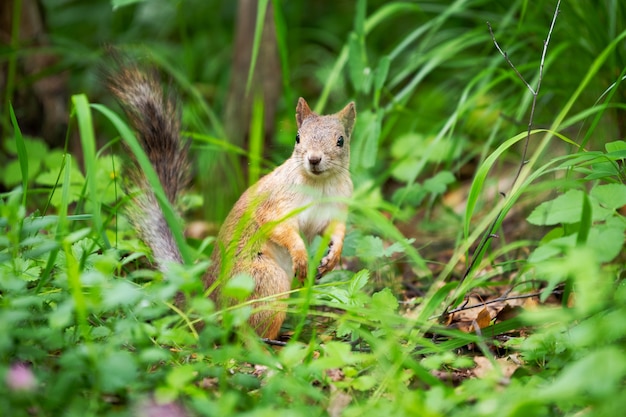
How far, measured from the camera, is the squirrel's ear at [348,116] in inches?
102

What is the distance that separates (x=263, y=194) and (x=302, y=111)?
1.35ft

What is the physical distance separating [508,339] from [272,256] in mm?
815

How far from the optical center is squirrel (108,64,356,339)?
7.61 ft

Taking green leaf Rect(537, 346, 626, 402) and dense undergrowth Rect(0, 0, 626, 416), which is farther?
dense undergrowth Rect(0, 0, 626, 416)

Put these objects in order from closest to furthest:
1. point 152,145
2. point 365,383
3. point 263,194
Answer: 1. point 365,383
2. point 263,194
3. point 152,145

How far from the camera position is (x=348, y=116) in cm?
260

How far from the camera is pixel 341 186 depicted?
2.49 m

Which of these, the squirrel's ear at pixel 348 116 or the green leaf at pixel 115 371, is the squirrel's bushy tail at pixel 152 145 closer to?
the squirrel's ear at pixel 348 116

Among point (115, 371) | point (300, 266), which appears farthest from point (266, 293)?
point (115, 371)

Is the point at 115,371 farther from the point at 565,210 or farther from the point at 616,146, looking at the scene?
the point at 616,146

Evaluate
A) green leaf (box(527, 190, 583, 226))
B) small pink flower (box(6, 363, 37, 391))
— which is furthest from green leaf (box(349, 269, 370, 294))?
small pink flower (box(6, 363, 37, 391))

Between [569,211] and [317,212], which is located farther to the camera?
[317,212]

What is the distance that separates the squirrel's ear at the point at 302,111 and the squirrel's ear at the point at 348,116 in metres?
0.11

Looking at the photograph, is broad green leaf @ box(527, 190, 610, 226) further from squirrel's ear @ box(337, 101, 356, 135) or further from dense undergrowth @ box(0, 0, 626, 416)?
squirrel's ear @ box(337, 101, 356, 135)
